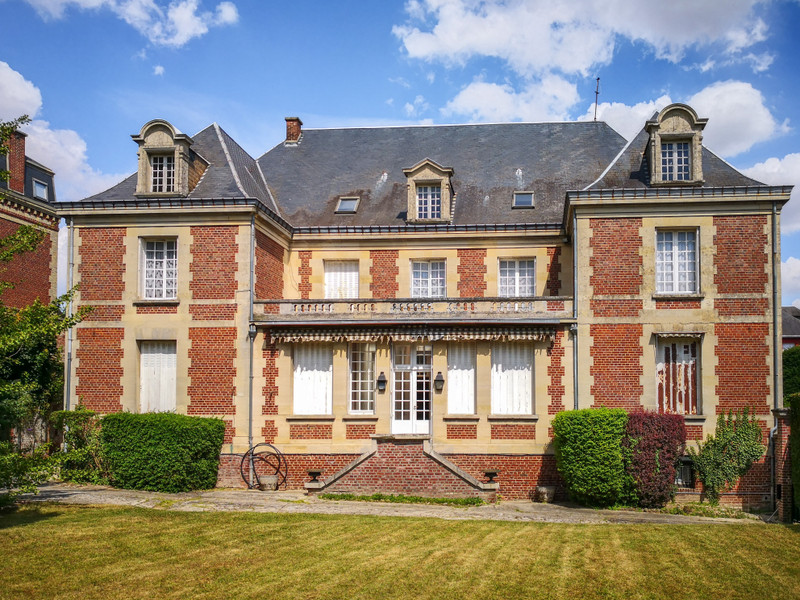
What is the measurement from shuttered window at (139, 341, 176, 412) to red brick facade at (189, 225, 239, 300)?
5.27 ft

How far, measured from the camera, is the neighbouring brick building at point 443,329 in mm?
17656

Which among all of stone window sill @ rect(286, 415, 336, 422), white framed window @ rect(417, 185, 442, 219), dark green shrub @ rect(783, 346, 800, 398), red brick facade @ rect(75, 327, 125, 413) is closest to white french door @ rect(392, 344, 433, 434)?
stone window sill @ rect(286, 415, 336, 422)

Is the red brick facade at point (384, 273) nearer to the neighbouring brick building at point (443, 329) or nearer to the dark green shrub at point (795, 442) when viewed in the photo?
the neighbouring brick building at point (443, 329)

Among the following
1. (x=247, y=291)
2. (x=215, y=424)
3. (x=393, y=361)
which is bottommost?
(x=215, y=424)

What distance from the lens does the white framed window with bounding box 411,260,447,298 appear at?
21.5 metres

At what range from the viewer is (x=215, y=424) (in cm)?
1802

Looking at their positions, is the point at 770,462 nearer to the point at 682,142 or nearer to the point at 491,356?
the point at 491,356

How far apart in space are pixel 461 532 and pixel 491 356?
21.5ft

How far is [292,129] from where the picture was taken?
25.5 meters

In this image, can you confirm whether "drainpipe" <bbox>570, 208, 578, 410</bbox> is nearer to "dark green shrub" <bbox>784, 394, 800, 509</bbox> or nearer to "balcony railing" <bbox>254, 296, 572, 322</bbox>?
"balcony railing" <bbox>254, 296, 572, 322</bbox>

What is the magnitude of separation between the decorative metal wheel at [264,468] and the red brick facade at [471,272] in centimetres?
666

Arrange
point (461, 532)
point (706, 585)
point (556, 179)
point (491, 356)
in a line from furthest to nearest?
point (556, 179) < point (491, 356) < point (461, 532) < point (706, 585)

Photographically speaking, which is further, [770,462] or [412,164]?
[412,164]

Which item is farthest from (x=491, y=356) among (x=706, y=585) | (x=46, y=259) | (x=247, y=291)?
(x=46, y=259)
